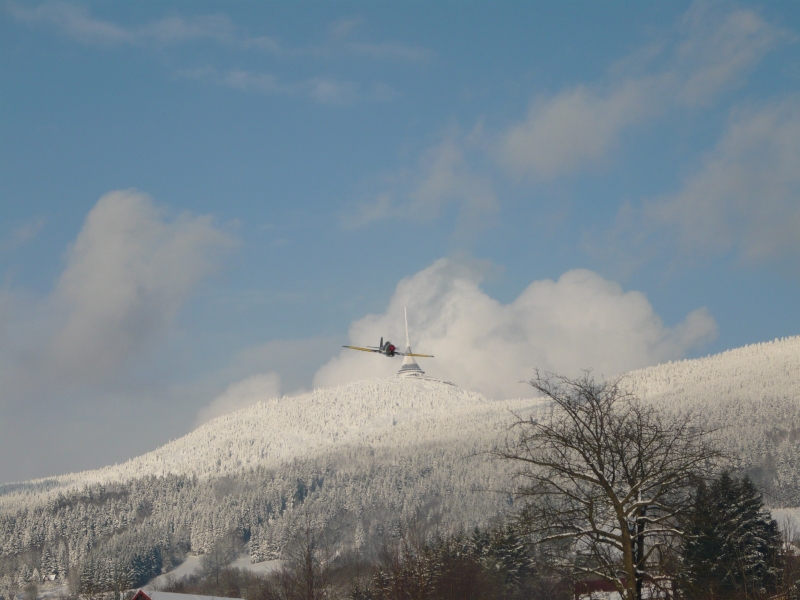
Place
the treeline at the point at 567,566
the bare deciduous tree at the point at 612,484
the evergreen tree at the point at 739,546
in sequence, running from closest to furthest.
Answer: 1. the bare deciduous tree at the point at 612,484
2. the treeline at the point at 567,566
3. the evergreen tree at the point at 739,546

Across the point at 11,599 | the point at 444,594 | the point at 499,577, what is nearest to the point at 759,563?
the point at 444,594

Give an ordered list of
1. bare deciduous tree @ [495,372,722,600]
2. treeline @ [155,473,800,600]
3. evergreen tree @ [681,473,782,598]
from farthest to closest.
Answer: evergreen tree @ [681,473,782,598] < treeline @ [155,473,800,600] < bare deciduous tree @ [495,372,722,600]

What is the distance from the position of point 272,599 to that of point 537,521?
47899mm

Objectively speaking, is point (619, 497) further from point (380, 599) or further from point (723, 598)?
point (380, 599)

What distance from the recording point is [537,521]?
22969 millimetres

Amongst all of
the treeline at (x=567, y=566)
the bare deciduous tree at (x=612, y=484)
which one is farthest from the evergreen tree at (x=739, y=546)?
the bare deciduous tree at (x=612, y=484)

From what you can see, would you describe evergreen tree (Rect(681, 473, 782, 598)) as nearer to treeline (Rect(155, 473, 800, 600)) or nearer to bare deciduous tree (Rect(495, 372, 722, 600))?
treeline (Rect(155, 473, 800, 600))

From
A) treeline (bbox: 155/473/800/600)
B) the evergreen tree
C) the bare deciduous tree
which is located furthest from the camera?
the evergreen tree

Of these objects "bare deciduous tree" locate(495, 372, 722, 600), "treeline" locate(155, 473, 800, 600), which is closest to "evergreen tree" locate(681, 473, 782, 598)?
"treeline" locate(155, 473, 800, 600)

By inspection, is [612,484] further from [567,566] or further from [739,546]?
[739,546]

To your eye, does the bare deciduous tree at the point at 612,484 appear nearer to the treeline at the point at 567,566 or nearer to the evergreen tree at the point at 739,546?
the treeline at the point at 567,566

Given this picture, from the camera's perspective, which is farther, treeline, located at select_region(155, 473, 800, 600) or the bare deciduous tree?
treeline, located at select_region(155, 473, 800, 600)

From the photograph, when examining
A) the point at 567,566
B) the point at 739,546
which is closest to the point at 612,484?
the point at 567,566

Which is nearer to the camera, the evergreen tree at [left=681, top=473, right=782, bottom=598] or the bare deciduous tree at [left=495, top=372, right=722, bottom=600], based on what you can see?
the bare deciduous tree at [left=495, top=372, right=722, bottom=600]
